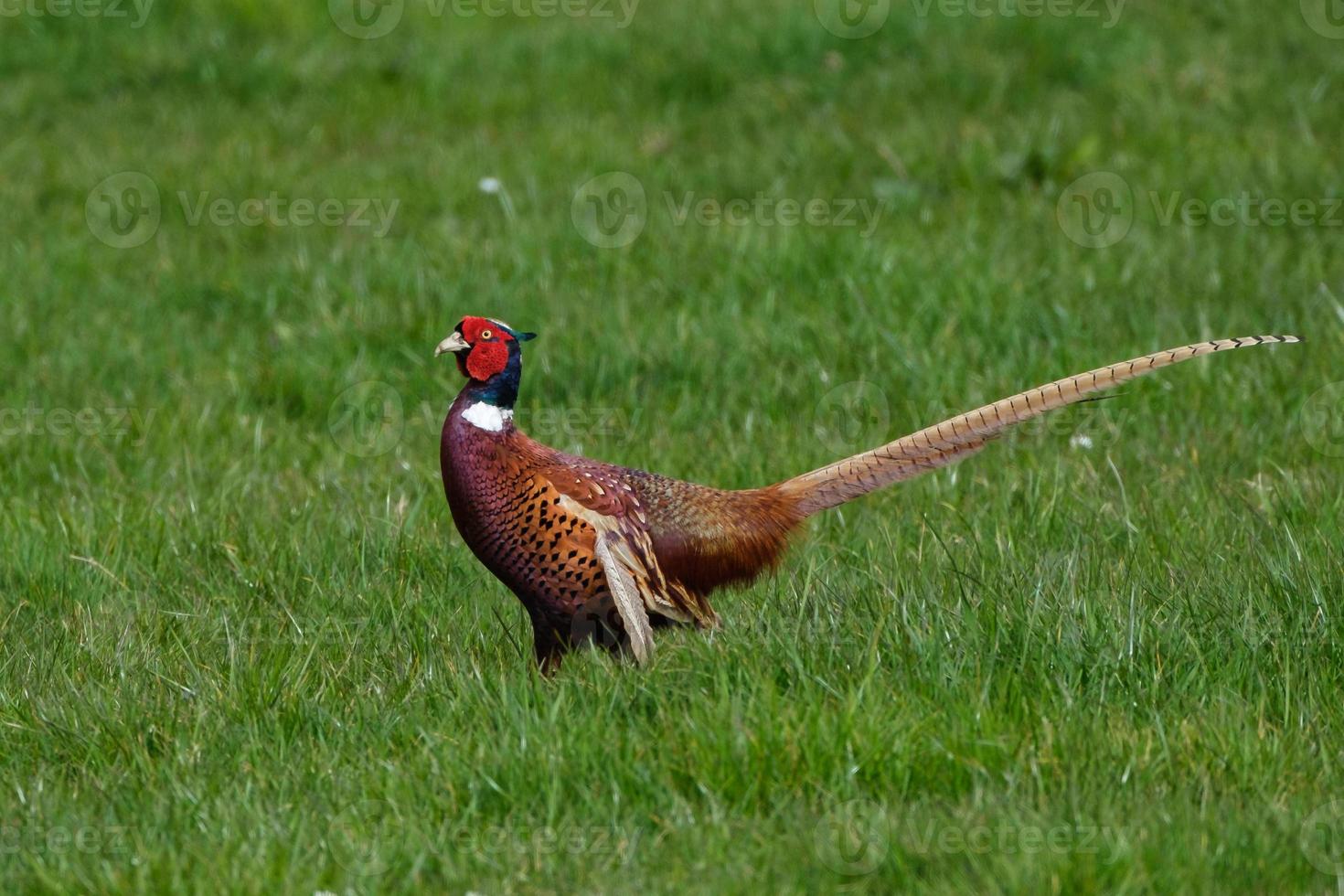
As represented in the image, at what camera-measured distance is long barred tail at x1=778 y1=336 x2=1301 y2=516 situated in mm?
3824

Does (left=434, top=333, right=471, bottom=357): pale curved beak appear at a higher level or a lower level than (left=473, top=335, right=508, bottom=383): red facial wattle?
higher

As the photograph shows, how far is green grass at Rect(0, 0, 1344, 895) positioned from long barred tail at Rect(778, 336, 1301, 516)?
252 mm

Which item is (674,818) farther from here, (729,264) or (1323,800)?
(729,264)

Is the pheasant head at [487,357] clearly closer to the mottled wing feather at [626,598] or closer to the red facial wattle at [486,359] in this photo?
the red facial wattle at [486,359]

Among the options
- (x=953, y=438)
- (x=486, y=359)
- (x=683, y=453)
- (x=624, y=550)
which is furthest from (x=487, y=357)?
(x=683, y=453)

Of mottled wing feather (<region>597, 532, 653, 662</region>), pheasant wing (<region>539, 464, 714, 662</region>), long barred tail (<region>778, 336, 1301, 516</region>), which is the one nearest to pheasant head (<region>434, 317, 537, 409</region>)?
pheasant wing (<region>539, 464, 714, 662</region>)

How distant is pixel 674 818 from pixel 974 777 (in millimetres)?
593

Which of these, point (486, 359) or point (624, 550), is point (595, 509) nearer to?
point (624, 550)

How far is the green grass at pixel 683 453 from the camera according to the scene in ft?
10.2

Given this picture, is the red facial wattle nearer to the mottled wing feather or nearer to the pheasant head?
the pheasant head

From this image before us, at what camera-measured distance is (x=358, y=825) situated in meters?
3.09

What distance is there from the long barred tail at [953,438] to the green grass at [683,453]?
0.25m

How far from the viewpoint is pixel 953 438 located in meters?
4.00

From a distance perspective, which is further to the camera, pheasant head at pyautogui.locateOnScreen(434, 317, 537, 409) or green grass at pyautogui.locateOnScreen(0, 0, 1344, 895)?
pheasant head at pyautogui.locateOnScreen(434, 317, 537, 409)
